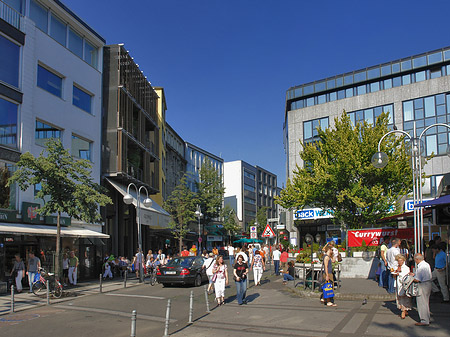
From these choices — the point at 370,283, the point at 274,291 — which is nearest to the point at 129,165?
the point at 274,291

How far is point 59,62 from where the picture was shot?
24484 millimetres

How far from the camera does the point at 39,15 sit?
2309 centimetres

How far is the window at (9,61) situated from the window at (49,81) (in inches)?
81.1

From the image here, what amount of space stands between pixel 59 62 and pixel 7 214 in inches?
382

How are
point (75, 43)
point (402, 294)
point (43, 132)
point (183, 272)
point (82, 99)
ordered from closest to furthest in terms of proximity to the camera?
1. point (402, 294)
2. point (183, 272)
3. point (43, 132)
4. point (75, 43)
5. point (82, 99)

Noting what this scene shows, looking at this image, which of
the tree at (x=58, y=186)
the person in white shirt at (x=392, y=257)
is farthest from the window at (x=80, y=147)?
the person in white shirt at (x=392, y=257)

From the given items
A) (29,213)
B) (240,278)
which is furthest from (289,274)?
(29,213)

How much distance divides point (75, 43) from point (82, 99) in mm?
3373

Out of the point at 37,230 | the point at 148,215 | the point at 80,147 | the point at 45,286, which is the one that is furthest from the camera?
the point at 148,215

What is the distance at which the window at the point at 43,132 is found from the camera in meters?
22.1

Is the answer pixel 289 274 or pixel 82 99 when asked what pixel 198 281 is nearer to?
pixel 289 274

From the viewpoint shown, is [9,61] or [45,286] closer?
[45,286]

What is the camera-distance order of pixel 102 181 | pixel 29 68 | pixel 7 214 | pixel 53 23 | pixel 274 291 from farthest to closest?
pixel 102 181 < pixel 53 23 < pixel 29 68 < pixel 7 214 < pixel 274 291

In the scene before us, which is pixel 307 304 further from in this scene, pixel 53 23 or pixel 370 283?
pixel 53 23
